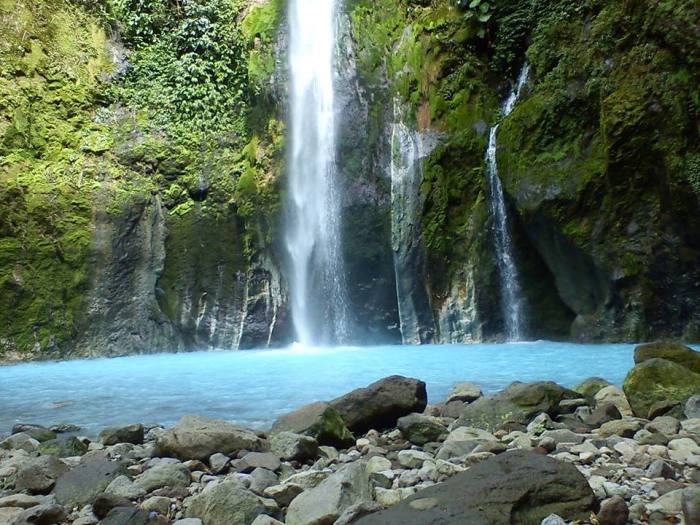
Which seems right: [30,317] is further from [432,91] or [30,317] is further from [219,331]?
[432,91]

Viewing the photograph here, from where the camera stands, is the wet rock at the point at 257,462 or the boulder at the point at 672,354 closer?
the wet rock at the point at 257,462

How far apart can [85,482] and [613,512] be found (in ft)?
8.70

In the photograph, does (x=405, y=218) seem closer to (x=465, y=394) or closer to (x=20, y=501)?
(x=465, y=394)

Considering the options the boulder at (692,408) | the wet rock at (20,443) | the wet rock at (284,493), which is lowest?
the wet rock at (284,493)

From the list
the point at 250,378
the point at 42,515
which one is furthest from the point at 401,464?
the point at 250,378

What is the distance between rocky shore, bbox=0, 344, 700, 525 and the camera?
260cm

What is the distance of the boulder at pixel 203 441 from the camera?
400cm

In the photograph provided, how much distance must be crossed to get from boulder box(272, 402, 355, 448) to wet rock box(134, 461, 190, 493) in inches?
38.2

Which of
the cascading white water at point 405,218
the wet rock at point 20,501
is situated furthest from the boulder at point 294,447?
the cascading white water at point 405,218

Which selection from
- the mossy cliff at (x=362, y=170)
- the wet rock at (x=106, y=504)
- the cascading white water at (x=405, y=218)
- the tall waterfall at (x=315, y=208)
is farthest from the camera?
the tall waterfall at (x=315, y=208)

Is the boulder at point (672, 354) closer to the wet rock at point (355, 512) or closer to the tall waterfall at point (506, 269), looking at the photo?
the wet rock at point (355, 512)

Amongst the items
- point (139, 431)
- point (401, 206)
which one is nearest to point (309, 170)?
point (401, 206)

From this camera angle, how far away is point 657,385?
4746 mm

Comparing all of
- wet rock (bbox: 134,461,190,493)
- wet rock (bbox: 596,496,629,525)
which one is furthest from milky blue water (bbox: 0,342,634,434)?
wet rock (bbox: 596,496,629,525)
